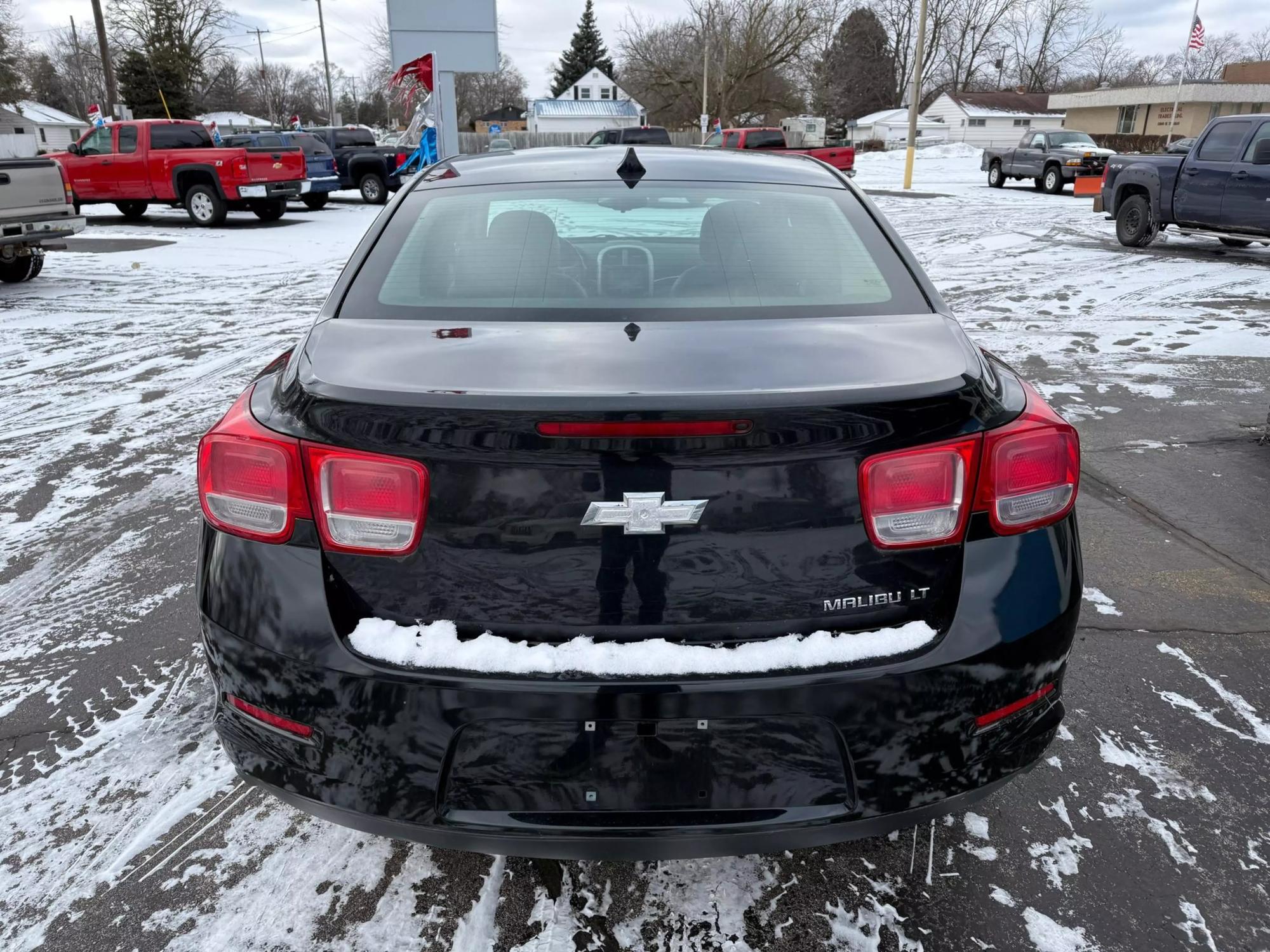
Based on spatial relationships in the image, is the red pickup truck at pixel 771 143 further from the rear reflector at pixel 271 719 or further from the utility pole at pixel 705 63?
the utility pole at pixel 705 63

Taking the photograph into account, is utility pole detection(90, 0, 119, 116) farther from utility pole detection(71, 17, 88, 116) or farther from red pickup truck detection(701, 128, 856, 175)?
utility pole detection(71, 17, 88, 116)

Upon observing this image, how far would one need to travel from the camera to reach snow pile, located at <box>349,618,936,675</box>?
5.36 ft

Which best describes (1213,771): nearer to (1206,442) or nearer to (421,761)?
(421,761)

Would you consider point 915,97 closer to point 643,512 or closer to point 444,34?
point 444,34

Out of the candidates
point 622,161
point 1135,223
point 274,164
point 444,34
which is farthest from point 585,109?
point 622,161

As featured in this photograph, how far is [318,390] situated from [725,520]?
0.81 meters

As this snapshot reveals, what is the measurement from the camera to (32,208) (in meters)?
10.0

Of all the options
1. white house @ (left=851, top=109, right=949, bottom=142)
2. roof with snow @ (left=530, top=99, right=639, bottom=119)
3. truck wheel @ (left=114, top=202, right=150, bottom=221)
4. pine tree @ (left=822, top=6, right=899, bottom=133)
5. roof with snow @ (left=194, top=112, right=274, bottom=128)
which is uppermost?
pine tree @ (left=822, top=6, right=899, bottom=133)

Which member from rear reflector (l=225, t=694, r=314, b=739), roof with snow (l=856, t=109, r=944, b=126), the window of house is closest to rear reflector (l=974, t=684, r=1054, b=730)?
rear reflector (l=225, t=694, r=314, b=739)

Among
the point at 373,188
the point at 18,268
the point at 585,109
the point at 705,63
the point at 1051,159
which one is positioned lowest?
the point at 18,268

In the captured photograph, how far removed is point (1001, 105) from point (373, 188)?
5428 cm

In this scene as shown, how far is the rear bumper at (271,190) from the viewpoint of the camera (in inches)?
657

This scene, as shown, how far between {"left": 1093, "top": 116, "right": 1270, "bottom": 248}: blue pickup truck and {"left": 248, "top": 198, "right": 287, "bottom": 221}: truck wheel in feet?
49.0

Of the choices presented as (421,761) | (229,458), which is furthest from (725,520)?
(229,458)
